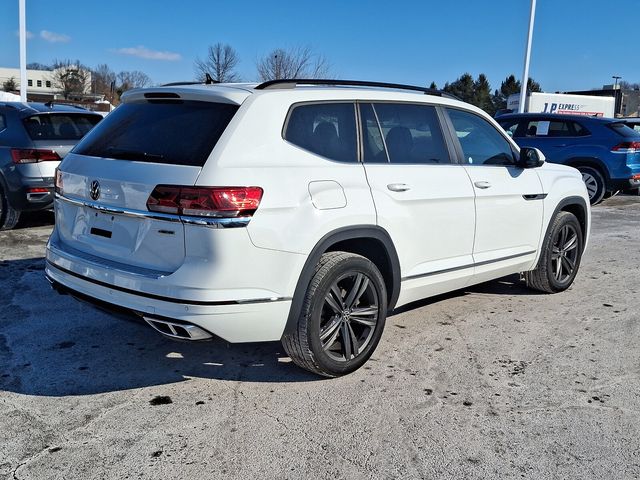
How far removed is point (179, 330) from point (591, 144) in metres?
11.0

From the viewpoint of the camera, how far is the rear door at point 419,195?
3.97m

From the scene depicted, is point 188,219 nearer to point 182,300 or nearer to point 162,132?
point 182,300

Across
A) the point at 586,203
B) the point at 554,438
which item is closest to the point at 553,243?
the point at 586,203

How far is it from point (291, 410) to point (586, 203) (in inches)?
159

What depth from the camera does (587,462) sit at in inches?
116

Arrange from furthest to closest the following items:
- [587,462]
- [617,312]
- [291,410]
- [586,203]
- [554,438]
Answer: [586,203]
[617,312]
[291,410]
[554,438]
[587,462]

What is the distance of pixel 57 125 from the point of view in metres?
7.82

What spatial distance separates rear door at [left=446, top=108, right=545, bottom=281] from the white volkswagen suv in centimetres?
5

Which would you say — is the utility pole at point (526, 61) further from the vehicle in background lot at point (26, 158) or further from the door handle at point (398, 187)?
the door handle at point (398, 187)

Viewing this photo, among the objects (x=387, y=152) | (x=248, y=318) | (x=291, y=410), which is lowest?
(x=291, y=410)

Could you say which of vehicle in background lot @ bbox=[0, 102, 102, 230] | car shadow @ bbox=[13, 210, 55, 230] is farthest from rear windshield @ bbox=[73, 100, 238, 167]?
car shadow @ bbox=[13, 210, 55, 230]

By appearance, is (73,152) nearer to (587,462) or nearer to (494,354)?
(494,354)

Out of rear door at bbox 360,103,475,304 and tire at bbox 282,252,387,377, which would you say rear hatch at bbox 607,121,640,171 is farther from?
tire at bbox 282,252,387,377

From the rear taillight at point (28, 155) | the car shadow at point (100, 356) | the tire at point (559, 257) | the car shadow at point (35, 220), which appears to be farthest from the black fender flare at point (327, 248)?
the car shadow at point (35, 220)
